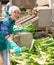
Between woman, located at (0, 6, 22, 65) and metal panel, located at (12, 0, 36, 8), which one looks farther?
metal panel, located at (12, 0, 36, 8)

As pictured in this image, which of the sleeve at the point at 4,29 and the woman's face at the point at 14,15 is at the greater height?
the woman's face at the point at 14,15

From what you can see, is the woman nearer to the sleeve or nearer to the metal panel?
the sleeve

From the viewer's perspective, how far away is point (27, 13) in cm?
775

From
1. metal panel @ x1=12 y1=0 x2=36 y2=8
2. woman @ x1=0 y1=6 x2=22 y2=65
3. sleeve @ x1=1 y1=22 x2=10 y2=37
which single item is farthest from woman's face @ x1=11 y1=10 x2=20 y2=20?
metal panel @ x1=12 y1=0 x2=36 y2=8

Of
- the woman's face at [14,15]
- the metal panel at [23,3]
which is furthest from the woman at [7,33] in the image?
the metal panel at [23,3]

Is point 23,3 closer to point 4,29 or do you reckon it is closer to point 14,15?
point 14,15

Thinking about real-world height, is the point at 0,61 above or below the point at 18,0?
below

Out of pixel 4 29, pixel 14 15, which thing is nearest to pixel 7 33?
pixel 4 29

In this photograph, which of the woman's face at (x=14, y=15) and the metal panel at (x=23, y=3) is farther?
the metal panel at (x=23, y=3)

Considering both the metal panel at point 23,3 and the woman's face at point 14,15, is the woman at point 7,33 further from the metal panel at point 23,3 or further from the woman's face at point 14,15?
the metal panel at point 23,3

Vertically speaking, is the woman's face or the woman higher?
the woman's face

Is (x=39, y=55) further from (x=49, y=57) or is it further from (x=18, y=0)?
(x=18, y=0)

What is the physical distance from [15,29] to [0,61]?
3.56ft


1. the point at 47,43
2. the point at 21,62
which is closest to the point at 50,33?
the point at 47,43
